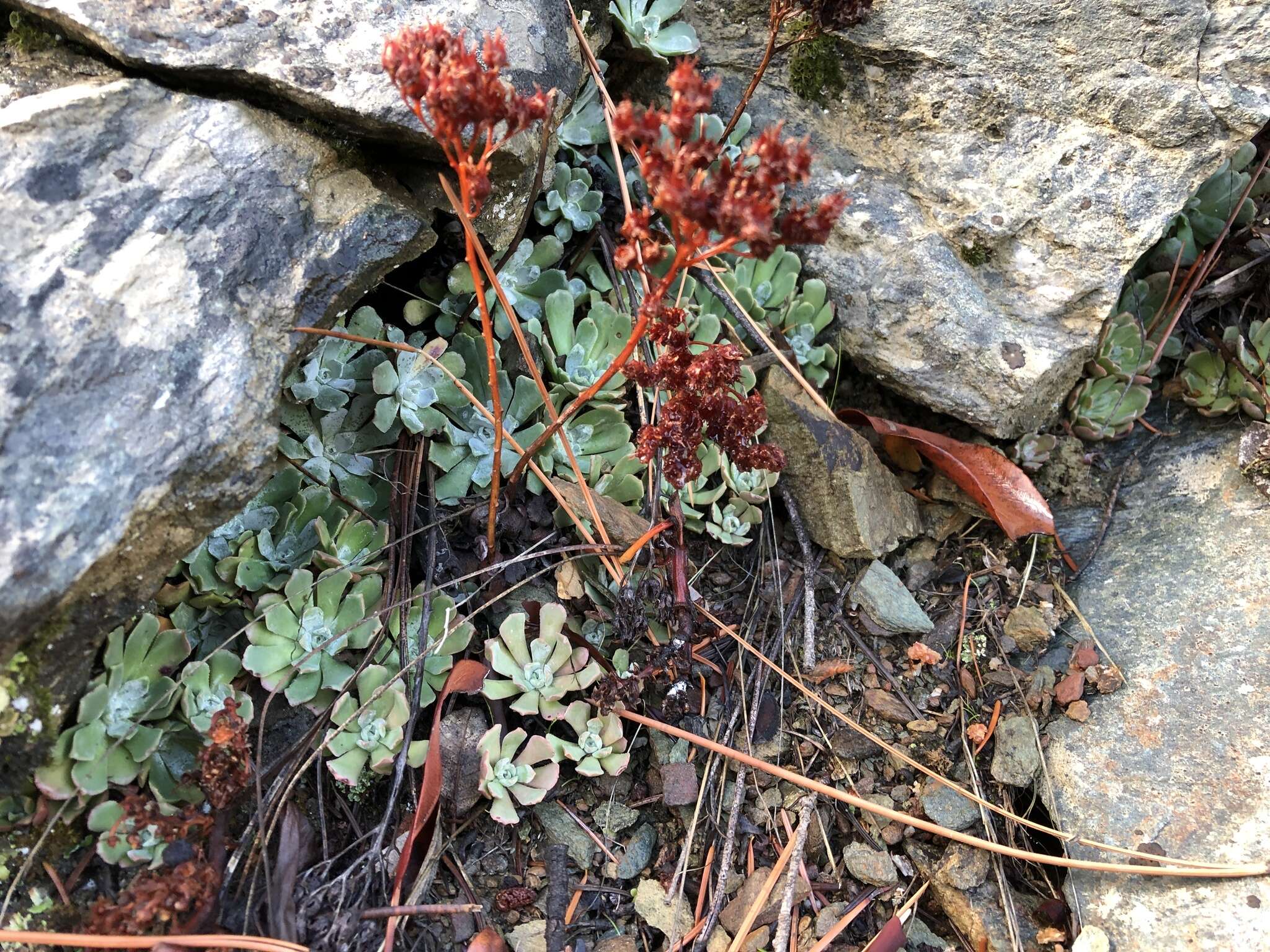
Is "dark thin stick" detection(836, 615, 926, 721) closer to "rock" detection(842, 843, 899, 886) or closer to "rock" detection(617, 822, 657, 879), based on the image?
"rock" detection(842, 843, 899, 886)

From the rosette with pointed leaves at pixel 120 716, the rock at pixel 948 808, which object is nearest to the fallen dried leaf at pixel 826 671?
the rock at pixel 948 808

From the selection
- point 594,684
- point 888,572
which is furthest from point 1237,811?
point 594,684

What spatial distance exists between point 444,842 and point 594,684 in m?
0.60

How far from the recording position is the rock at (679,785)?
2615mm

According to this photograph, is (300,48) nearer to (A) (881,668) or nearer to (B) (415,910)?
(B) (415,910)

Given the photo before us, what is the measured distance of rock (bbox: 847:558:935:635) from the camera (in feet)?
9.85

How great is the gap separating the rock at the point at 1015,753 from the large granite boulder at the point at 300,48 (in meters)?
2.30

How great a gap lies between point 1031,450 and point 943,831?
55.9 inches

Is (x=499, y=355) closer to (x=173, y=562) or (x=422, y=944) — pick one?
(x=173, y=562)

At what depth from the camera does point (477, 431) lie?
2980 millimetres

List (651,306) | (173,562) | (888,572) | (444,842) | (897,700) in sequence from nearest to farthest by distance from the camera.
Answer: (651,306), (173,562), (444,842), (897,700), (888,572)

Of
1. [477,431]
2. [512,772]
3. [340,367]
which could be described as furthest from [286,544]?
[512,772]

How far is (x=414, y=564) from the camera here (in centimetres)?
285

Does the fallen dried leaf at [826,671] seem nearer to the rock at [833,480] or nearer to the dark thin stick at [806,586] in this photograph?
the dark thin stick at [806,586]
